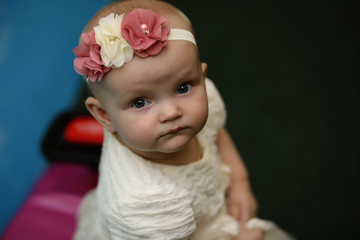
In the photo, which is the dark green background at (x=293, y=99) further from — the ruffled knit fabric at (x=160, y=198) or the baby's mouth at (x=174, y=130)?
the baby's mouth at (x=174, y=130)

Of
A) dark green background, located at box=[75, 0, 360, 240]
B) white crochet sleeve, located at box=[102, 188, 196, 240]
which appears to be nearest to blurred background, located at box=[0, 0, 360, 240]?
dark green background, located at box=[75, 0, 360, 240]

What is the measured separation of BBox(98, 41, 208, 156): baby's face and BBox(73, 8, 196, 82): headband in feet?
0.04

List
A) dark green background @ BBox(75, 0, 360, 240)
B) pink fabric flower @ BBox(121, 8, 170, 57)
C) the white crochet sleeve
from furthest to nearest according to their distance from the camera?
dark green background @ BBox(75, 0, 360, 240) → the white crochet sleeve → pink fabric flower @ BBox(121, 8, 170, 57)

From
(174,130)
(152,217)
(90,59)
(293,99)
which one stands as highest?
(90,59)

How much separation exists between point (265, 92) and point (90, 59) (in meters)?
1.37

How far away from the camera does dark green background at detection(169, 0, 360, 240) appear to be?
1.41 m

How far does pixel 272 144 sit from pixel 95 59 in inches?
48.5

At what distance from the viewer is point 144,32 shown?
0.51 m

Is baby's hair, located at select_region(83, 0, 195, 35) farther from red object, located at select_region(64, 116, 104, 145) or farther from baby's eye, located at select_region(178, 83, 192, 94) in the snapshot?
red object, located at select_region(64, 116, 104, 145)

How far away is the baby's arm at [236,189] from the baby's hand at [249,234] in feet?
0.11

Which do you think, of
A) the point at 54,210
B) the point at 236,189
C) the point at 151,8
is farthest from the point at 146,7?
the point at 54,210

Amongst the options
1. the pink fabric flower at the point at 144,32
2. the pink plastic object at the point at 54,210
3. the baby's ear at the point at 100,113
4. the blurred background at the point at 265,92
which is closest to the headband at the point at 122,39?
the pink fabric flower at the point at 144,32

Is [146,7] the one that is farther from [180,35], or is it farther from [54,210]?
[54,210]

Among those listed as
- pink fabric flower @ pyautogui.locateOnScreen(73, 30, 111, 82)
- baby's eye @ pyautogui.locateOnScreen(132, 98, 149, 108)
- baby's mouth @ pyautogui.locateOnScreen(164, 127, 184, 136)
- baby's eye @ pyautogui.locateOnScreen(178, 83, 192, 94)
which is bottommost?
baby's mouth @ pyautogui.locateOnScreen(164, 127, 184, 136)
